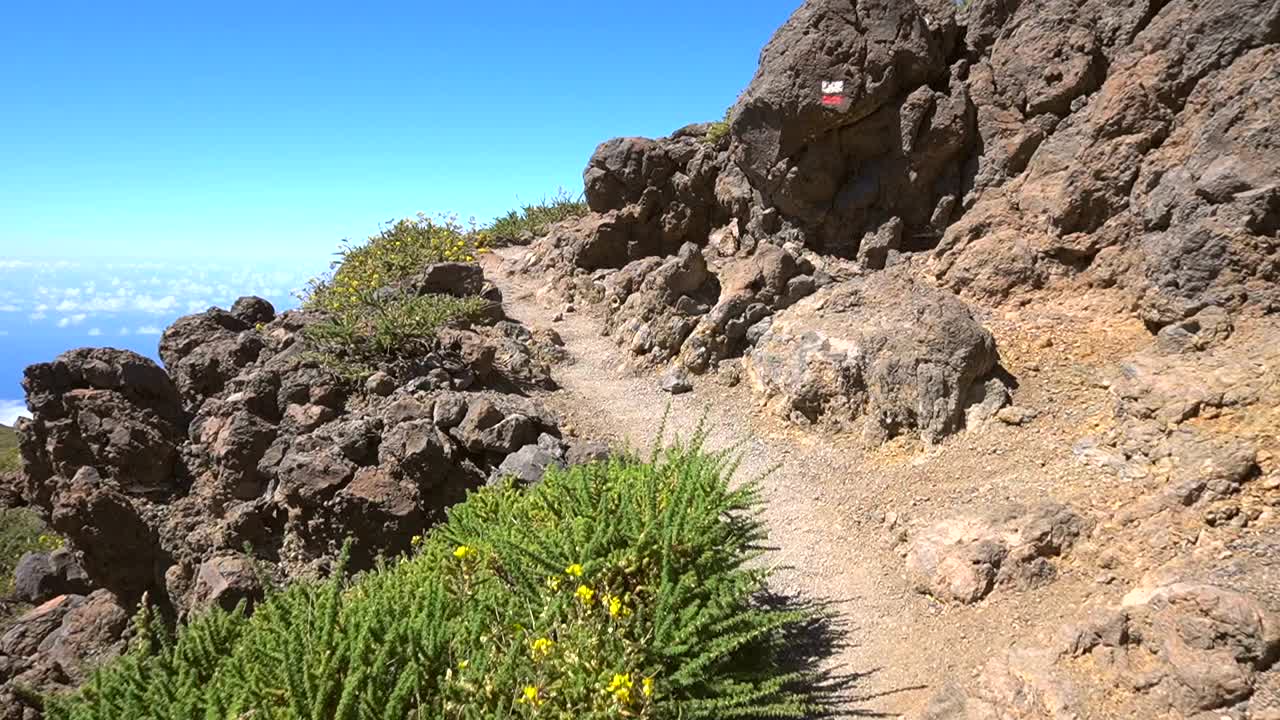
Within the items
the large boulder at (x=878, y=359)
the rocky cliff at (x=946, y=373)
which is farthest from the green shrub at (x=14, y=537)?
the large boulder at (x=878, y=359)

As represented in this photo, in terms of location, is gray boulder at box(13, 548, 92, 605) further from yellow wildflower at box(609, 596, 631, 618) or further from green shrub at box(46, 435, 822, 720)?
yellow wildflower at box(609, 596, 631, 618)

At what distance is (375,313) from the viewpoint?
39.4 feet

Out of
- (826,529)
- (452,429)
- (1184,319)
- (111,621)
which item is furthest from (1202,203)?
(111,621)

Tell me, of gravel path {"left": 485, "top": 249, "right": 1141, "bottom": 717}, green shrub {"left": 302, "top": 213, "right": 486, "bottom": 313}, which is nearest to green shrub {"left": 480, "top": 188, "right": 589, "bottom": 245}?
green shrub {"left": 302, "top": 213, "right": 486, "bottom": 313}

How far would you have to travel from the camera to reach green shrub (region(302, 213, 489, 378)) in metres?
11.2

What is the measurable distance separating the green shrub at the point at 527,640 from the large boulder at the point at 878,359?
10.7 feet

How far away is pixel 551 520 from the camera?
19.0 feet

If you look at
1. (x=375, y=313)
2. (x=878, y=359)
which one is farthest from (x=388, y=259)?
(x=878, y=359)

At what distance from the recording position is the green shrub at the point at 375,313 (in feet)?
36.6

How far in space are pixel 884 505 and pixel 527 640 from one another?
13.8 feet

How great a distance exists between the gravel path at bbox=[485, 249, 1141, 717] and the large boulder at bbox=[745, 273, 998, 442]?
317 mm

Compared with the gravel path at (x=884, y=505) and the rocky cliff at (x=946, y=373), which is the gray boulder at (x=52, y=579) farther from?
the gravel path at (x=884, y=505)

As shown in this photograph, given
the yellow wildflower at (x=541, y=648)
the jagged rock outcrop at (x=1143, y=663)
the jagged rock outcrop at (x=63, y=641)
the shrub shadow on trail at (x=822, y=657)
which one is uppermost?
the yellow wildflower at (x=541, y=648)

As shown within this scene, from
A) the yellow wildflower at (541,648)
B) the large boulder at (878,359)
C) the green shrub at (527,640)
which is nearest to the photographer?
the green shrub at (527,640)
